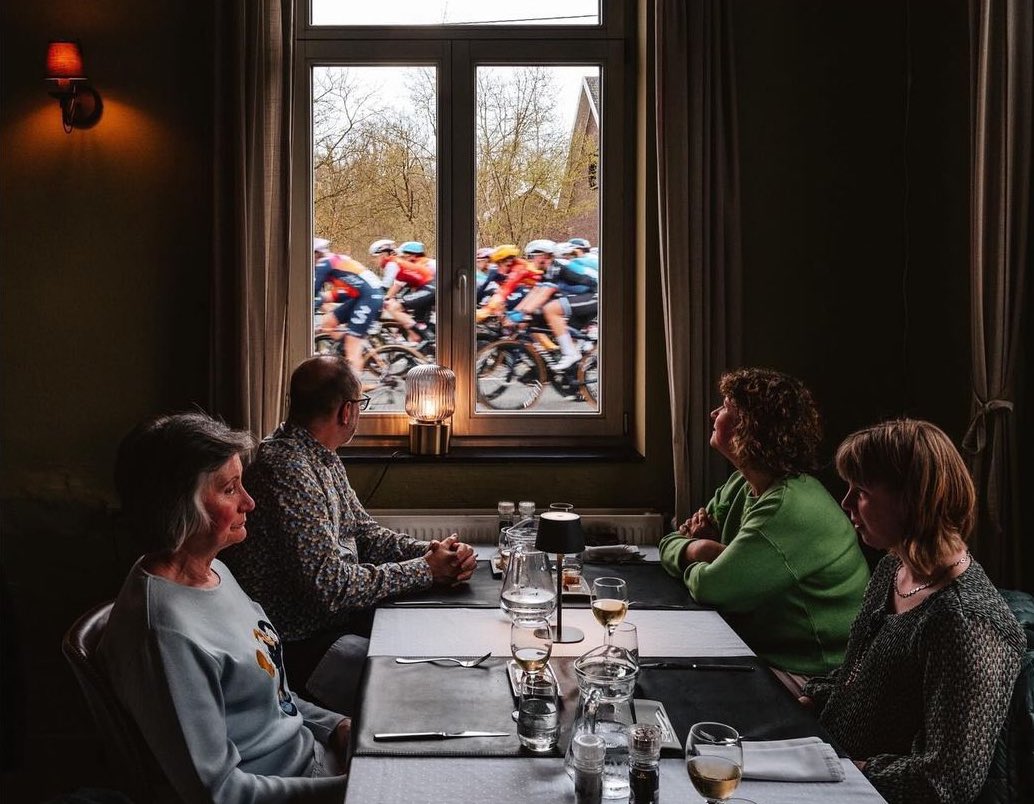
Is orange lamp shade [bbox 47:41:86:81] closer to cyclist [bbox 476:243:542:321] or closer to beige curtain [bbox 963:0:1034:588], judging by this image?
cyclist [bbox 476:243:542:321]

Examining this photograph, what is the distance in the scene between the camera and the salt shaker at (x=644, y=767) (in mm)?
1257

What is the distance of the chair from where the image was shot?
148 centimetres

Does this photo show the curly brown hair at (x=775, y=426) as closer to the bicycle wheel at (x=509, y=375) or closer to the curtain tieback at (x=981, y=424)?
the curtain tieback at (x=981, y=424)

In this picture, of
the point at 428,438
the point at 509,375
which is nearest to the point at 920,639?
the point at 428,438

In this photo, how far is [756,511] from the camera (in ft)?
7.54

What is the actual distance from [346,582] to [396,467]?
45.8 inches

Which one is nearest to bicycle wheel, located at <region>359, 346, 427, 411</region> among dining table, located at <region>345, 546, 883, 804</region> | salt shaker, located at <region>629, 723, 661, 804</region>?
dining table, located at <region>345, 546, 883, 804</region>

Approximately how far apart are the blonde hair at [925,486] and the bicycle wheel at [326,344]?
2271 millimetres

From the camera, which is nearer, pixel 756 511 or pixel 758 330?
pixel 756 511

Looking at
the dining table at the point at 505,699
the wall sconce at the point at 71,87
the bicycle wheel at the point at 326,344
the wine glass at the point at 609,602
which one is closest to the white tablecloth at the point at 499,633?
the dining table at the point at 505,699

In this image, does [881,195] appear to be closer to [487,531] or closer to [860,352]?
[860,352]

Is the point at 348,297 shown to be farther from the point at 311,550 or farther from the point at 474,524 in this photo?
the point at 311,550

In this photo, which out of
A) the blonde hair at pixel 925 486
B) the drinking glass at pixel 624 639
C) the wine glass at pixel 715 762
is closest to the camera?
the wine glass at pixel 715 762

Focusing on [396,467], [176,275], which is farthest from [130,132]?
[396,467]
